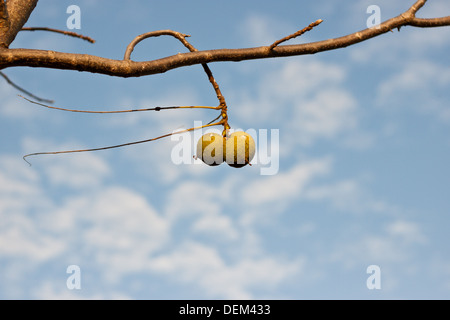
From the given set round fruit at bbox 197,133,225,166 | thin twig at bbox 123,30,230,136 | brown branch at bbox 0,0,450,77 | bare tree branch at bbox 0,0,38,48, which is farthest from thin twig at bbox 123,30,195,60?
bare tree branch at bbox 0,0,38,48

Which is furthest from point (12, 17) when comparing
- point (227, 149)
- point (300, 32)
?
point (300, 32)

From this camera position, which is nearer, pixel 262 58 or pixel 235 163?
pixel 262 58

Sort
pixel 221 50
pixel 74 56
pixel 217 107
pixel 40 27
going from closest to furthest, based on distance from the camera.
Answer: pixel 74 56, pixel 221 50, pixel 217 107, pixel 40 27

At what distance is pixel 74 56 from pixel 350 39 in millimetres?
2054

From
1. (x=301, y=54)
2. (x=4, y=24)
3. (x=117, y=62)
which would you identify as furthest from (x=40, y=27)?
(x=301, y=54)

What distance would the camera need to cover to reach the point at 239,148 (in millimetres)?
3750

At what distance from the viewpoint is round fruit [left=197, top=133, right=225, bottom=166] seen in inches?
149

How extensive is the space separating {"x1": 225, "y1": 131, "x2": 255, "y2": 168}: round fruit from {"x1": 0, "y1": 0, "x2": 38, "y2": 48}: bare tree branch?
1.83m

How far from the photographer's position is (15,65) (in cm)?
318

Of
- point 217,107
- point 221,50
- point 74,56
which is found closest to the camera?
point 74,56

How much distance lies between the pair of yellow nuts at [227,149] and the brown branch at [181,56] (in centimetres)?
64

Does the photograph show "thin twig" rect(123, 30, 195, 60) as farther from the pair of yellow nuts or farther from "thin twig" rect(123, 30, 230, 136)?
the pair of yellow nuts

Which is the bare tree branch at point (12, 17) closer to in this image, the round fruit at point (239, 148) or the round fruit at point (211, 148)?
the round fruit at point (211, 148)

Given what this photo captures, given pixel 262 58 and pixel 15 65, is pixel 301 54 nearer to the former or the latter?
pixel 262 58
